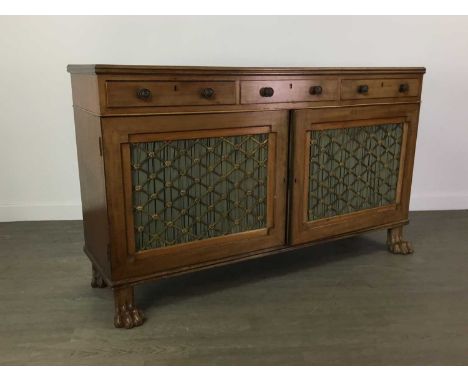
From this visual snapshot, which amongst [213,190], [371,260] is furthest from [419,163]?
[213,190]

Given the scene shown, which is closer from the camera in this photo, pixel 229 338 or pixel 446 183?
pixel 229 338

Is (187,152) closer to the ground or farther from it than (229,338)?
farther from it

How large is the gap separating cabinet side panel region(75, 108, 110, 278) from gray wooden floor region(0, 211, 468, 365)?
237 millimetres

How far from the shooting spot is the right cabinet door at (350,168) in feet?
6.48

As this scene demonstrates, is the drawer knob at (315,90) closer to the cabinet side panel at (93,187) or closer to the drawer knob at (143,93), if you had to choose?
the drawer knob at (143,93)

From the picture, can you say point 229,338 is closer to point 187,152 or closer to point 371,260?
point 187,152

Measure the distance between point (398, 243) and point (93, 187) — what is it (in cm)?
153

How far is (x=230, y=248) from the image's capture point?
1.91 m

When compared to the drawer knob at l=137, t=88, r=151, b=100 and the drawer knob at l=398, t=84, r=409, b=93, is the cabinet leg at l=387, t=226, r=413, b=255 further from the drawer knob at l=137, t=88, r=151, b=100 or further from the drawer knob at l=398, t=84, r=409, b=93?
the drawer knob at l=137, t=88, r=151, b=100

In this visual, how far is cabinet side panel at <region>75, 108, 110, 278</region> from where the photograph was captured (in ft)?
5.36

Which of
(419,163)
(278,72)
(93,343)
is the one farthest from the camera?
(419,163)

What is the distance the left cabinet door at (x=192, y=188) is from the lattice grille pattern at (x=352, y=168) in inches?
7.1

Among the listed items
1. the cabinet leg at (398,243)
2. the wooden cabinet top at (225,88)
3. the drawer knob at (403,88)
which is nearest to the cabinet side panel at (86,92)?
the wooden cabinet top at (225,88)
